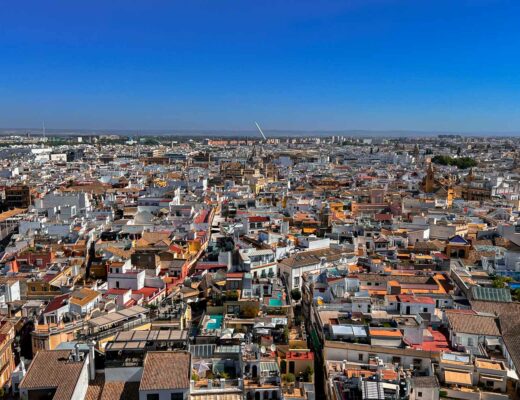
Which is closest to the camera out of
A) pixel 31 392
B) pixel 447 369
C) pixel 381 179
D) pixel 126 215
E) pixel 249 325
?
pixel 31 392

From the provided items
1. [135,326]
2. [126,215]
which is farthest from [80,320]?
[126,215]

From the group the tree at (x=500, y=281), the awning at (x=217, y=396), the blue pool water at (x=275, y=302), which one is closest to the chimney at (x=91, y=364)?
the awning at (x=217, y=396)

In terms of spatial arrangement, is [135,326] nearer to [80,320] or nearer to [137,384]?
[80,320]

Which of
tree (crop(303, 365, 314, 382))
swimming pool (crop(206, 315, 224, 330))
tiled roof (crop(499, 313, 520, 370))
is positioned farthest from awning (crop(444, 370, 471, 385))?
swimming pool (crop(206, 315, 224, 330))

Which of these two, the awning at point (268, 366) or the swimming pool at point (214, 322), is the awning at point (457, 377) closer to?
the awning at point (268, 366)

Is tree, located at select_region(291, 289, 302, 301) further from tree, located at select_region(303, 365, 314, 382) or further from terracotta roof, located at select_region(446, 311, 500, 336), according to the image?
tree, located at select_region(303, 365, 314, 382)

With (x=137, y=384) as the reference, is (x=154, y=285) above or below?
below
